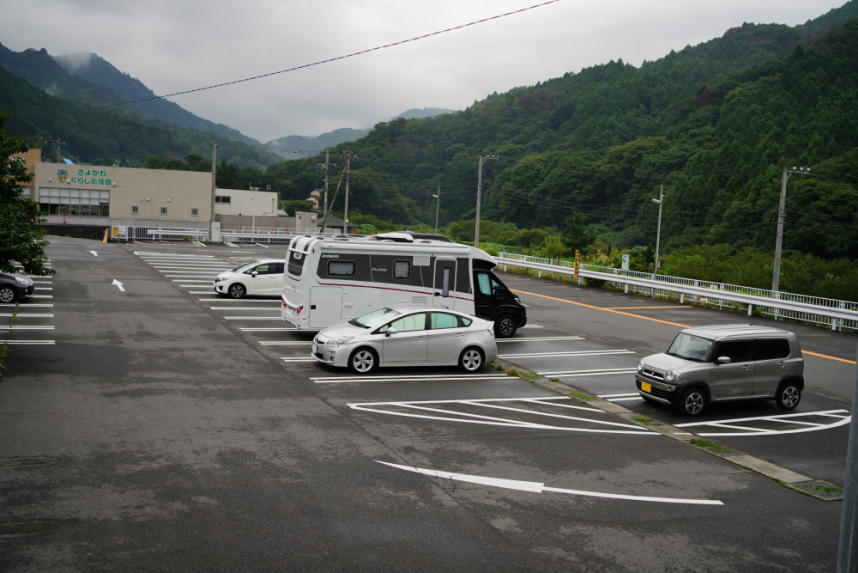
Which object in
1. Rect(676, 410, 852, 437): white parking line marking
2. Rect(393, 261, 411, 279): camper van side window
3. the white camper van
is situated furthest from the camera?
Rect(393, 261, 411, 279): camper van side window

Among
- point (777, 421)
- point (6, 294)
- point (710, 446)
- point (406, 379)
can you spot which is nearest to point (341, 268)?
point (406, 379)

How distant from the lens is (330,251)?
56.7ft

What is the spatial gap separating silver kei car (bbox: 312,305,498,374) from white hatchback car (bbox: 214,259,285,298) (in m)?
10.0

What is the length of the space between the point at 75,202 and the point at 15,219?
212 ft

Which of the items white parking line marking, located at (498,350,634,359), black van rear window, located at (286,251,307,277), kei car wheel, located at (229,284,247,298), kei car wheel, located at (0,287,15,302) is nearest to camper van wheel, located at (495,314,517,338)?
white parking line marking, located at (498,350,634,359)

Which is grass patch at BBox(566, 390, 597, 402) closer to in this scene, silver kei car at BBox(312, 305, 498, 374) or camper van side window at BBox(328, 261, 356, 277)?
silver kei car at BBox(312, 305, 498, 374)

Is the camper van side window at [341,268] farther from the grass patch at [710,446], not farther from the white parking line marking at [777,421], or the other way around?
the grass patch at [710,446]

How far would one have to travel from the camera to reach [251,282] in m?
24.2

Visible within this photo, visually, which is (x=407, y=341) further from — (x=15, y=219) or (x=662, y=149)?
(x=662, y=149)


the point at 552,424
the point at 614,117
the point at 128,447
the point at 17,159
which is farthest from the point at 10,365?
the point at 614,117

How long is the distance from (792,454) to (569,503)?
4.91 m

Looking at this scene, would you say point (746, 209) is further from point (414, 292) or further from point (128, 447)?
point (128, 447)

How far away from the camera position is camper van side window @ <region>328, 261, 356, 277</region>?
17.3 m

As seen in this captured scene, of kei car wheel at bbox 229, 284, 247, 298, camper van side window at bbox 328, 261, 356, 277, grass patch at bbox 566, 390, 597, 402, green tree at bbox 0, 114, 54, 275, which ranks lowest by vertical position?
grass patch at bbox 566, 390, 597, 402
